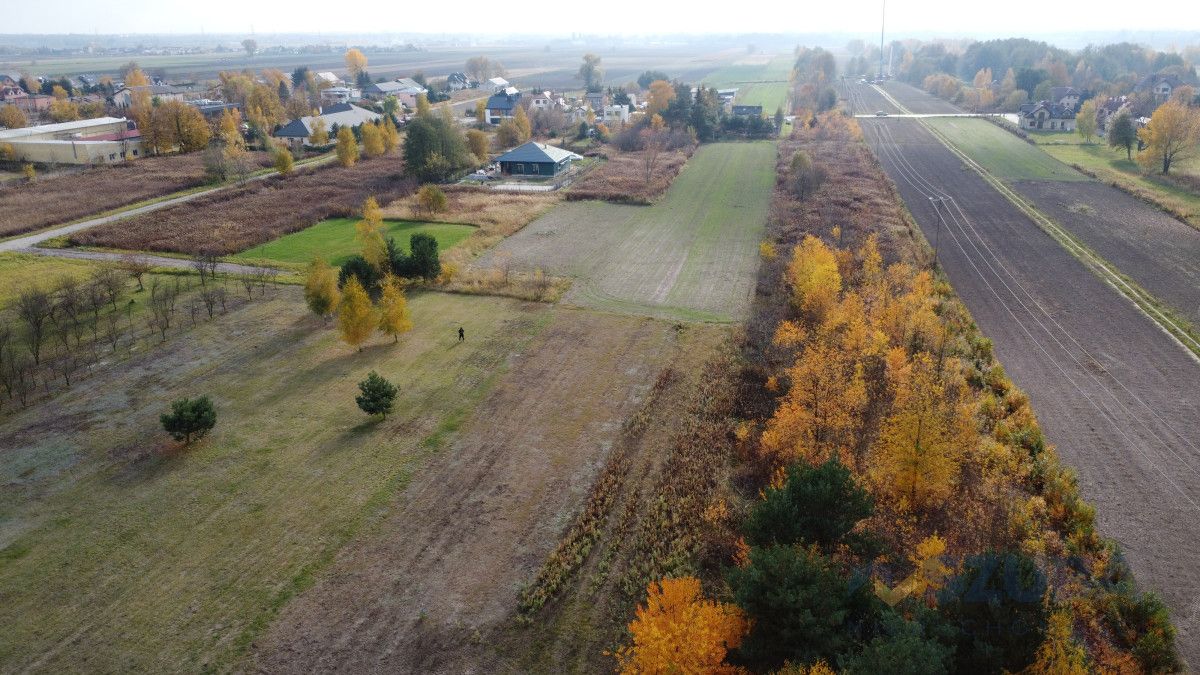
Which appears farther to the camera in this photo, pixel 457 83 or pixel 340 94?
pixel 457 83

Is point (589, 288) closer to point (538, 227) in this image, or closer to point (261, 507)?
point (538, 227)

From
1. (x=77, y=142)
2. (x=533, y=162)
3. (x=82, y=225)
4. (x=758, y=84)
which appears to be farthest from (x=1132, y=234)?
(x=758, y=84)

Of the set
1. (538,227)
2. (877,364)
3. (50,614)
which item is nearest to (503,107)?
(538,227)

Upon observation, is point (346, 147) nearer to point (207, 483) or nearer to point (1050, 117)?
point (207, 483)

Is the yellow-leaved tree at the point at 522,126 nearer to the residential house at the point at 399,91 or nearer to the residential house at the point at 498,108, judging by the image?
the residential house at the point at 498,108

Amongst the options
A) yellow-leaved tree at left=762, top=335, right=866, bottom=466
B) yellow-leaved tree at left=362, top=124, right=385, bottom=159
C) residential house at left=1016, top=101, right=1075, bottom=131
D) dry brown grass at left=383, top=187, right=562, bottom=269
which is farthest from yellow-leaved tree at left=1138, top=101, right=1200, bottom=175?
yellow-leaved tree at left=362, top=124, right=385, bottom=159

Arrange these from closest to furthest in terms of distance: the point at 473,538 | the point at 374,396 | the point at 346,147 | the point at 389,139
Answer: the point at 473,538 → the point at 374,396 → the point at 346,147 → the point at 389,139

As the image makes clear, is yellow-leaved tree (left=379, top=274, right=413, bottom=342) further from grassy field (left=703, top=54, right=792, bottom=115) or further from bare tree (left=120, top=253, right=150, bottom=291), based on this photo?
grassy field (left=703, top=54, right=792, bottom=115)
